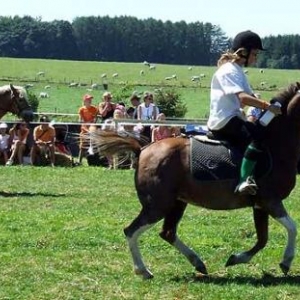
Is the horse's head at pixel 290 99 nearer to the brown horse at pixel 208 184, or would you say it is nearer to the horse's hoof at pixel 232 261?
the brown horse at pixel 208 184

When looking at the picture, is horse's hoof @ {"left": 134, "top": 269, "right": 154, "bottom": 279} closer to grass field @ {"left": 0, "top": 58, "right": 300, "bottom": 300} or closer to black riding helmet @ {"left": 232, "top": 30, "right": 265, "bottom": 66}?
grass field @ {"left": 0, "top": 58, "right": 300, "bottom": 300}

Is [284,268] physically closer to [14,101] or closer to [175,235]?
[175,235]

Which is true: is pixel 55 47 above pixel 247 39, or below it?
below

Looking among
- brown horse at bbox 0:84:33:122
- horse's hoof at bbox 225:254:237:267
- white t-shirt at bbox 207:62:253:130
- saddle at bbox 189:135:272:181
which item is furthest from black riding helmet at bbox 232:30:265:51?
brown horse at bbox 0:84:33:122

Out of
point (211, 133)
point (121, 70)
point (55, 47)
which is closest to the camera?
point (211, 133)

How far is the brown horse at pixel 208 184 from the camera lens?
810 centimetres

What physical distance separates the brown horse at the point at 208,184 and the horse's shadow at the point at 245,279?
0.13 meters

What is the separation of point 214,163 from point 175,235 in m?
0.90

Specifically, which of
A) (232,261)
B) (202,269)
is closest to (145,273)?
(202,269)

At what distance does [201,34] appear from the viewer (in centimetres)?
11894

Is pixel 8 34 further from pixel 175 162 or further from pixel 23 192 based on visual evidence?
pixel 175 162

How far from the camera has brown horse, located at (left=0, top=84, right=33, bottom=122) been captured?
15391 millimetres

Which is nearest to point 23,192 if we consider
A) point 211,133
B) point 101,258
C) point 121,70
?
point 101,258

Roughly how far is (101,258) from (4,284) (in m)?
1.54
